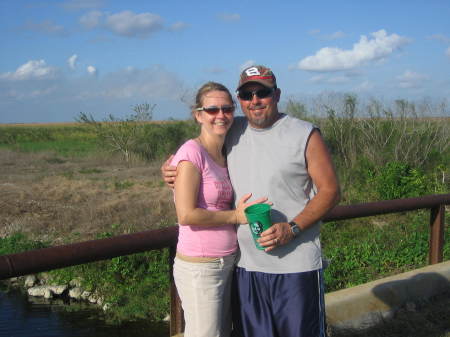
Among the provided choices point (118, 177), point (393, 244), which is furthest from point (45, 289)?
point (118, 177)

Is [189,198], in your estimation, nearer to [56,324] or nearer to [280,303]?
[280,303]

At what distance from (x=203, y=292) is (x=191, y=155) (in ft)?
2.01

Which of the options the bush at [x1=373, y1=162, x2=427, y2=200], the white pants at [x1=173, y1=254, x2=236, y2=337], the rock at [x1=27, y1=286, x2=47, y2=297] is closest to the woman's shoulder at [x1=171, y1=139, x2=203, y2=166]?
the white pants at [x1=173, y1=254, x2=236, y2=337]

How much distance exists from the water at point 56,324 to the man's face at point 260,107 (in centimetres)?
467

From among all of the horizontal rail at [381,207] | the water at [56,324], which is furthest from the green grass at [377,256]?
the water at [56,324]

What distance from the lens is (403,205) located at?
425cm

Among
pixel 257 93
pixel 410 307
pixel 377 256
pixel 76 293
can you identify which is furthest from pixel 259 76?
pixel 76 293

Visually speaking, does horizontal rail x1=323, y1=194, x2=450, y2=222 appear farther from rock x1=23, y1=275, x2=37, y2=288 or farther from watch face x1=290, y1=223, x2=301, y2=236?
rock x1=23, y1=275, x2=37, y2=288

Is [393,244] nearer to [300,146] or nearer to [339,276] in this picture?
[339,276]

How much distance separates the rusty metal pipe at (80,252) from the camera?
225 centimetres

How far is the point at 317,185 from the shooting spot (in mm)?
2430

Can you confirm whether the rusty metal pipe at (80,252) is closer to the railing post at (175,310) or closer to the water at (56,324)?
the railing post at (175,310)

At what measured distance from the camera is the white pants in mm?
2357

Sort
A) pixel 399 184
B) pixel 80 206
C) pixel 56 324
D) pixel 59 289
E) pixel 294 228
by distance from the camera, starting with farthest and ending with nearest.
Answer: pixel 80 206 → pixel 399 184 → pixel 59 289 → pixel 56 324 → pixel 294 228
